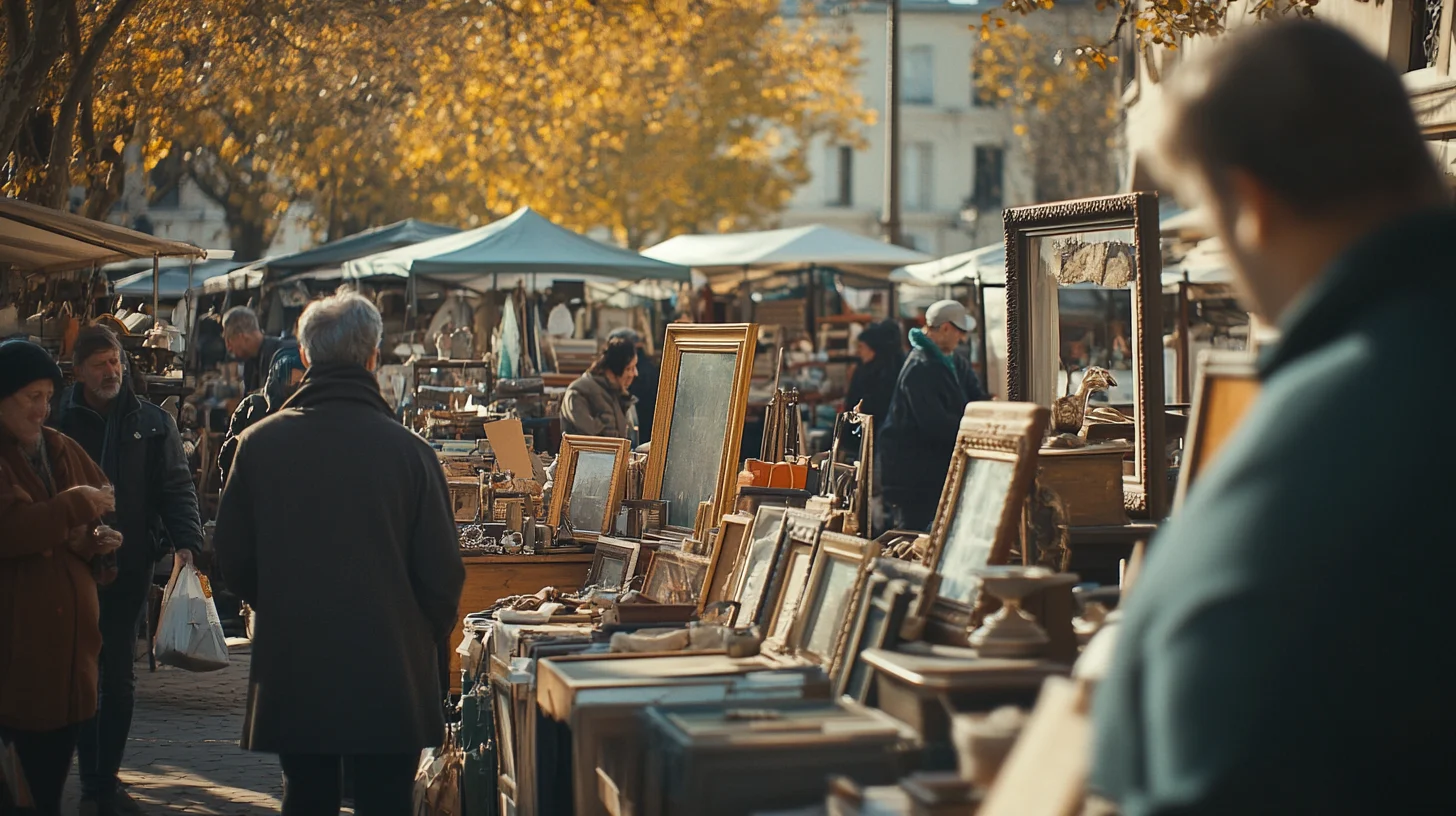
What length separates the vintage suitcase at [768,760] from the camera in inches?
125

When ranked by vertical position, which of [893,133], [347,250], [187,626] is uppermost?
[893,133]

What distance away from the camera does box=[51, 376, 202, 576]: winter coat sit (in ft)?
21.5

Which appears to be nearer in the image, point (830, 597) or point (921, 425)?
point (830, 597)

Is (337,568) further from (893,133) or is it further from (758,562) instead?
(893,133)

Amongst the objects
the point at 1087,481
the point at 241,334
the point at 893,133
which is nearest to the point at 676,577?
the point at 1087,481

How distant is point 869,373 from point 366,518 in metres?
8.13

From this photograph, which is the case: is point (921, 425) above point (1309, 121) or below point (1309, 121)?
below

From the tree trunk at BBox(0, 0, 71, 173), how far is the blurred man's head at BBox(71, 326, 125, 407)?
153 inches

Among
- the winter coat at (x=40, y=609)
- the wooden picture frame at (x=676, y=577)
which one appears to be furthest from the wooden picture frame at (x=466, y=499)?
the winter coat at (x=40, y=609)

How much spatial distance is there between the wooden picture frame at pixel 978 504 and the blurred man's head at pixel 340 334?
5.33ft

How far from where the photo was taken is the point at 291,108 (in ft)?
59.2

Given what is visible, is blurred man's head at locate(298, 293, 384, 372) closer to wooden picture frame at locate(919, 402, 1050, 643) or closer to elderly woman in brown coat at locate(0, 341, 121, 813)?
elderly woman in brown coat at locate(0, 341, 121, 813)

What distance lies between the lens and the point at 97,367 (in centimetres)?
670

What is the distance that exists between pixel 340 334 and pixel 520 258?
9.22m
